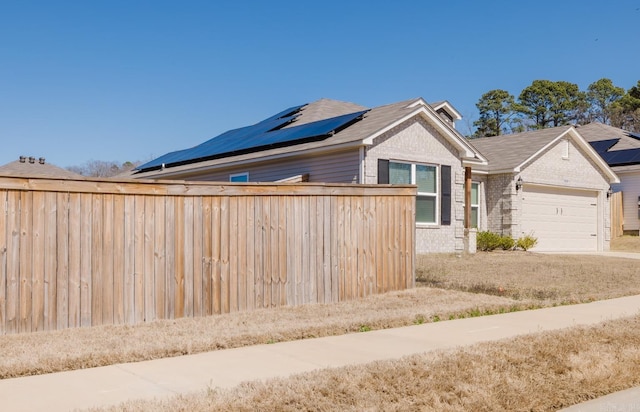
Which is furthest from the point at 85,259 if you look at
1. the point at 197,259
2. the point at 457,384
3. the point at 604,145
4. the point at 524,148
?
the point at 604,145

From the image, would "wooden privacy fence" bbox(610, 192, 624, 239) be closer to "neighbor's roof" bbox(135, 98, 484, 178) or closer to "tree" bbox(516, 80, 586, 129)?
"neighbor's roof" bbox(135, 98, 484, 178)

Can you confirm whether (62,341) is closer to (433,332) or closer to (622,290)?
(433,332)

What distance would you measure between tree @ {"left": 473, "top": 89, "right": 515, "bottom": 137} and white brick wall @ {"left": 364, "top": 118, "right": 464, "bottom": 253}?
42.9 meters

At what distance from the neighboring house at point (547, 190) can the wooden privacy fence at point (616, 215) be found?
364cm

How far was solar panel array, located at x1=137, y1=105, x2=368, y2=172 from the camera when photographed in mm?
→ 18869

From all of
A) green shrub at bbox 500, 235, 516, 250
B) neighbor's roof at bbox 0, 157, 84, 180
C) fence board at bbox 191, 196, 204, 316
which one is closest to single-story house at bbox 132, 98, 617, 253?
green shrub at bbox 500, 235, 516, 250

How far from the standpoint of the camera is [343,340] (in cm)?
745

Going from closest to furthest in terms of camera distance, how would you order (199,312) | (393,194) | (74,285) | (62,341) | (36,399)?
1. (36,399)
2. (62,341)
3. (74,285)
4. (199,312)
5. (393,194)

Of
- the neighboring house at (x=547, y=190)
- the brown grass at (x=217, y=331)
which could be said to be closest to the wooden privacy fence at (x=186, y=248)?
the brown grass at (x=217, y=331)

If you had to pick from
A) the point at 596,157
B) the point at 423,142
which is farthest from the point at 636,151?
the point at 423,142

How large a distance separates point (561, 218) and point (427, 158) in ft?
28.8

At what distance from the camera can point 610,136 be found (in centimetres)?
3528

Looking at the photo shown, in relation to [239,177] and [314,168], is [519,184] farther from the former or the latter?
[239,177]

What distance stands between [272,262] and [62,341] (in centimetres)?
333
